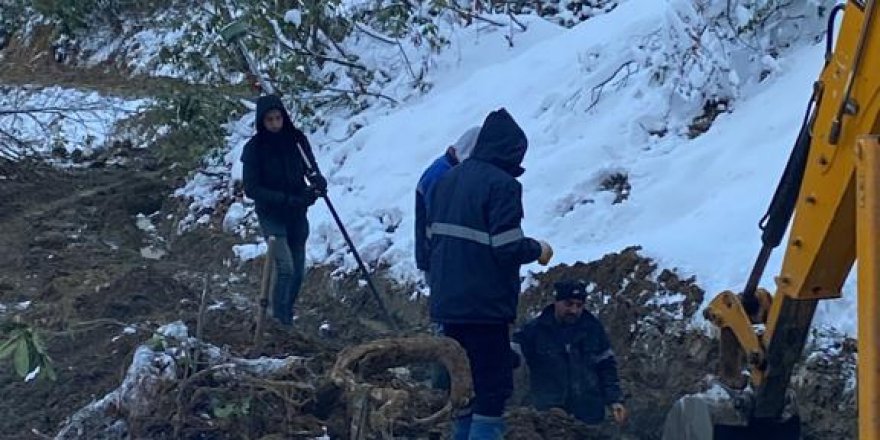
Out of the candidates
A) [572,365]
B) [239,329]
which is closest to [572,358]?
[572,365]

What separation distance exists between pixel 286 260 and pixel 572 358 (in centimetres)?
234

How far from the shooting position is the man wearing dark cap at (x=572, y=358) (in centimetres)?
668

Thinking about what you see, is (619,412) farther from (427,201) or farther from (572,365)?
(427,201)

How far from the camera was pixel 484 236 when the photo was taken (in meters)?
5.83

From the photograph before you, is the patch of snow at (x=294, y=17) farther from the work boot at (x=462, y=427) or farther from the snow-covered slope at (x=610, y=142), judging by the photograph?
the work boot at (x=462, y=427)

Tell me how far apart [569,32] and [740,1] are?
2.68 metres

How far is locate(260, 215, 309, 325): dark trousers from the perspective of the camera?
8.38 metres

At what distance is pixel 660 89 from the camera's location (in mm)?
11070

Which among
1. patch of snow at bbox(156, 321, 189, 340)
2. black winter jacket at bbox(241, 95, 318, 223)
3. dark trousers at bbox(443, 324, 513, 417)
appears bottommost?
dark trousers at bbox(443, 324, 513, 417)

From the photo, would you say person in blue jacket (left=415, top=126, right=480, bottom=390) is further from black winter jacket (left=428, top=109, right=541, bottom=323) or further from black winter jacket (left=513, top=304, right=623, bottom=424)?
black winter jacket (left=428, top=109, right=541, bottom=323)

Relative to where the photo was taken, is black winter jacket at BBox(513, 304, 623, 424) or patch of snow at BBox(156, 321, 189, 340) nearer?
patch of snow at BBox(156, 321, 189, 340)

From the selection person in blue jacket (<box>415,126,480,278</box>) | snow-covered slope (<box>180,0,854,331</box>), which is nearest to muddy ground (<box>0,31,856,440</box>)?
snow-covered slope (<box>180,0,854,331</box>)

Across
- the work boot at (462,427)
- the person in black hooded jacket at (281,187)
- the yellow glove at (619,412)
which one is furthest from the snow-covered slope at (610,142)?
the work boot at (462,427)

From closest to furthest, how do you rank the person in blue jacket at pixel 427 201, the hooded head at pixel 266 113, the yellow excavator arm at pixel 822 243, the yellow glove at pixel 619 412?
the yellow excavator arm at pixel 822 243
the yellow glove at pixel 619 412
the person in blue jacket at pixel 427 201
the hooded head at pixel 266 113
